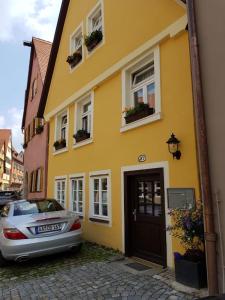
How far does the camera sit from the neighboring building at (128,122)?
645cm

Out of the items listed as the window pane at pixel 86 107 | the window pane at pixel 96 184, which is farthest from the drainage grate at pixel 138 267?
the window pane at pixel 86 107

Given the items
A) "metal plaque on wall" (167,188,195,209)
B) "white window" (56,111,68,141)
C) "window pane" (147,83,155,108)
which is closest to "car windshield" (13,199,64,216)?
"metal plaque on wall" (167,188,195,209)

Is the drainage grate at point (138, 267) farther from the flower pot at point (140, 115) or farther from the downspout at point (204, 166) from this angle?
the flower pot at point (140, 115)

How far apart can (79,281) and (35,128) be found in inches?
479

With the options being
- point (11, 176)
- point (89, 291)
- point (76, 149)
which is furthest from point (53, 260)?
point (11, 176)

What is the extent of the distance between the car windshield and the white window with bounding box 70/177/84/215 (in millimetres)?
2032

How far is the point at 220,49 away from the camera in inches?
189

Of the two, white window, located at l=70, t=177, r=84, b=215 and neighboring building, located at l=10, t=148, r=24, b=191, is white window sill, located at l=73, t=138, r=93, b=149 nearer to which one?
white window, located at l=70, t=177, r=84, b=215

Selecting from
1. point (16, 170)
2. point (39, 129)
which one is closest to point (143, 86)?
point (39, 129)

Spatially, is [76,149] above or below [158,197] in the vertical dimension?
above

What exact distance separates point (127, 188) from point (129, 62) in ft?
11.0

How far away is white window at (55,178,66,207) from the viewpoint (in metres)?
11.9

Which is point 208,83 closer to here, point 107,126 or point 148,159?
point 148,159

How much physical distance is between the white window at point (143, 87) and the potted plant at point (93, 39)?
2226 mm
